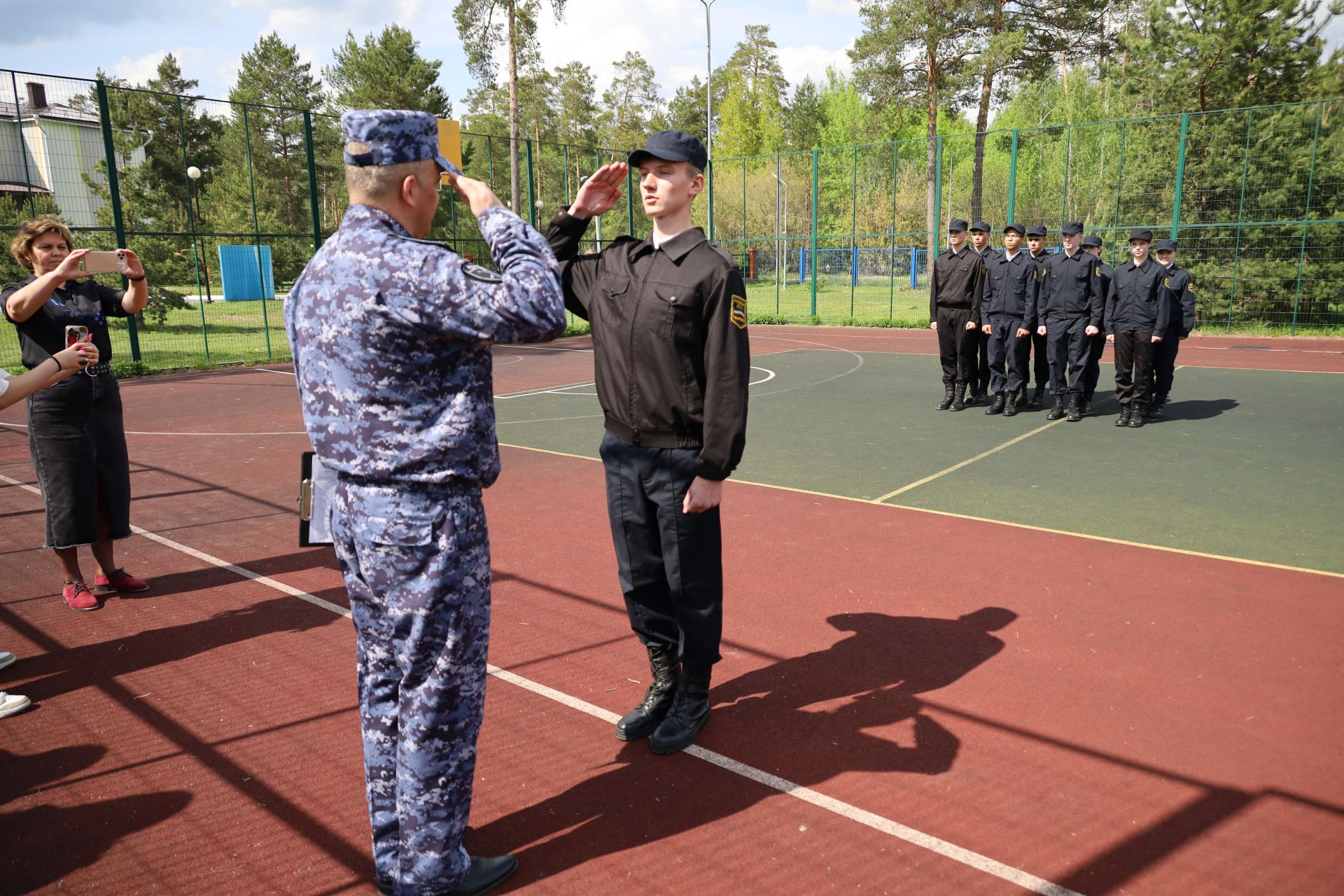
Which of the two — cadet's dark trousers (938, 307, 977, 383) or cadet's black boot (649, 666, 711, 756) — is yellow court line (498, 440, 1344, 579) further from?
cadet's dark trousers (938, 307, 977, 383)

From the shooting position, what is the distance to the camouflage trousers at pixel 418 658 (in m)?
2.41

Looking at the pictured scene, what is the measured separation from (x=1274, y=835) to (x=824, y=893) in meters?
1.55

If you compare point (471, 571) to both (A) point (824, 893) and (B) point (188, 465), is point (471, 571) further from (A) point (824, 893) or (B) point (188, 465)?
(B) point (188, 465)

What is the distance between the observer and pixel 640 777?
A: 340 centimetres

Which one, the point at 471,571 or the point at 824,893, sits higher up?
the point at 471,571

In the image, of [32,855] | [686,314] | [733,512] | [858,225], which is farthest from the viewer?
[858,225]

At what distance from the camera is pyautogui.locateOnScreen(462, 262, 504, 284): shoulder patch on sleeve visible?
7.26ft

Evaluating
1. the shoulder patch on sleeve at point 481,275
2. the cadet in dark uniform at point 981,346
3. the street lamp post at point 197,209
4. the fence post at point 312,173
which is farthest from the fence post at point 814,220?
the shoulder patch on sleeve at point 481,275

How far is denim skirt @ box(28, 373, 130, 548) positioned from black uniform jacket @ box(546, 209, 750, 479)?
3.28m

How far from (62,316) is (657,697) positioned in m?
3.88

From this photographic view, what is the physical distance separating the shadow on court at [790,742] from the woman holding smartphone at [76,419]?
3531mm

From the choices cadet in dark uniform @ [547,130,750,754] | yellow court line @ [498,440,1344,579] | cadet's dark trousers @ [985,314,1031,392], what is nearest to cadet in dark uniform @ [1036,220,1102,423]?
cadet's dark trousers @ [985,314,1031,392]

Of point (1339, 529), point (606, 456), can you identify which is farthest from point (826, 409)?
point (606, 456)

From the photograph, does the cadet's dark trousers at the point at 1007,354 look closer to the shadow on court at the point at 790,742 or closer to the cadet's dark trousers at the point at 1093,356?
the cadet's dark trousers at the point at 1093,356
